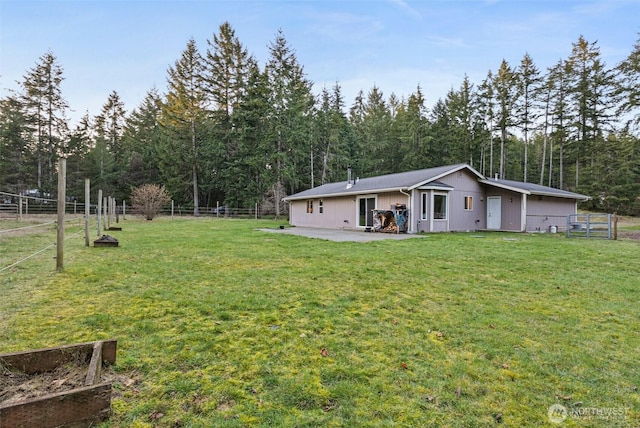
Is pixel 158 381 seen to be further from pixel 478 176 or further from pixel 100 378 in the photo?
pixel 478 176

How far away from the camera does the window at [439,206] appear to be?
13.8 m

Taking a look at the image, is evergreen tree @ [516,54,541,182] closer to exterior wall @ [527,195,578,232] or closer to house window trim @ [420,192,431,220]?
exterior wall @ [527,195,578,232]

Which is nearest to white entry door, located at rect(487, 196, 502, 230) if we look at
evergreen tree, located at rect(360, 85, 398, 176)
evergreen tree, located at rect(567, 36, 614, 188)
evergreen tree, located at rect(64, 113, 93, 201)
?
evergreen tree, located at rect(567, 36, 614, 188)

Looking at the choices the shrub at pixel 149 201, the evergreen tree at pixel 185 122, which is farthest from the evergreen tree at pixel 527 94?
the shrub at pixel 149 201

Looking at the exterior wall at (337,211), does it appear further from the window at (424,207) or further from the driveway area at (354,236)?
the driveway area at (354,236)

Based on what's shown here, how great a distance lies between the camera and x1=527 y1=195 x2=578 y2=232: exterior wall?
1520 centimetres

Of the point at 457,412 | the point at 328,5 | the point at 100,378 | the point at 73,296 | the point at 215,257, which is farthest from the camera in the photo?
the point at 328,5

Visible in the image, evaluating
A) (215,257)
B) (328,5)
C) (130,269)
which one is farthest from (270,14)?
(130,269)

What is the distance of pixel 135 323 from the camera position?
124 inches

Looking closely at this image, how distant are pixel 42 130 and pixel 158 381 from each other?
3645cm

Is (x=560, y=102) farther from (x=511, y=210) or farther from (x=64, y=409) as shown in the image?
(x=64, y=409)

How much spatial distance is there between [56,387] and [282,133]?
27.0 metres

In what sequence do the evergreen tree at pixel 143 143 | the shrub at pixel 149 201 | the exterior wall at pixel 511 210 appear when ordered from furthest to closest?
the evergreen tree at pixel 143 143 → the shrub at pixel 149 201 → the exterior wall at pixel 511 210

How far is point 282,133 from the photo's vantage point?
90.7ft
